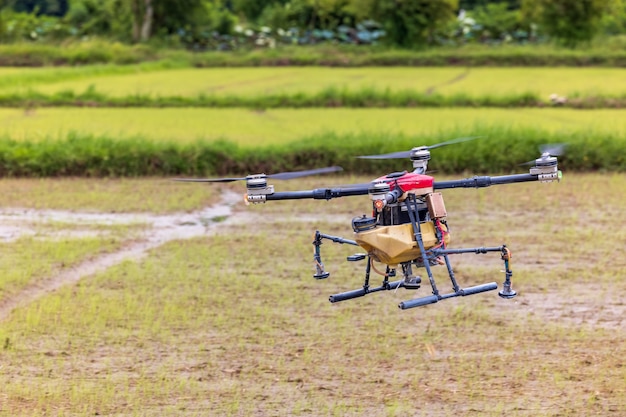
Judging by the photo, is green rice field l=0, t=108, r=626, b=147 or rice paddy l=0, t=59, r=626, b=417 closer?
rice paddy l=0, t=59, r=626, b=417

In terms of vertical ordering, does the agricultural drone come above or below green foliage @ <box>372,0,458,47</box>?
above

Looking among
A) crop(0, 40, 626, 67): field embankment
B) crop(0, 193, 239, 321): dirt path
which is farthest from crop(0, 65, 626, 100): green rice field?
crop(0, 193, 239, 321): dirt path

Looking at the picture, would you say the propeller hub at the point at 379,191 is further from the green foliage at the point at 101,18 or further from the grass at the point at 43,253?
the green foliage at the point at 101,18

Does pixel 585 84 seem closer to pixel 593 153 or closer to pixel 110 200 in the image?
pixel 593 153

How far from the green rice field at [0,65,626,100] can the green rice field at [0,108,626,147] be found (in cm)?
221

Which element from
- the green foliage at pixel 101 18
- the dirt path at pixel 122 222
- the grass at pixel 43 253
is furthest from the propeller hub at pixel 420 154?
the green foliage at pixel 101 18

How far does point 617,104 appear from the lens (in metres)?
25.3

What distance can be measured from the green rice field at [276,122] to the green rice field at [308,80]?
2.21m

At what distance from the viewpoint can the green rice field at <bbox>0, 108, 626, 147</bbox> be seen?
21234mm

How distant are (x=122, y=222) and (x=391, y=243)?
12177mm

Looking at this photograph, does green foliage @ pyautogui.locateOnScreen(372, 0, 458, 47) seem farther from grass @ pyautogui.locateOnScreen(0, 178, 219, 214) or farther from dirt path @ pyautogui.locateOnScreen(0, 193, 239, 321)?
dirt path @ pyautogui.locateOnScreen(0, 193, 239, 321)

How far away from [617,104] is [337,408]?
20.0m

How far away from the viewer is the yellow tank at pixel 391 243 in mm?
3699

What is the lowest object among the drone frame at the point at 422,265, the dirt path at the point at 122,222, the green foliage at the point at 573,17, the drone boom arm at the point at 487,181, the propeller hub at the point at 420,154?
the dirt path at the point at 122,222
